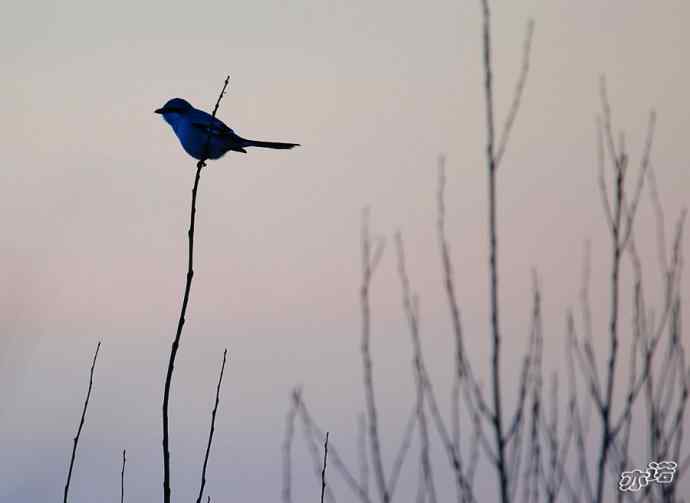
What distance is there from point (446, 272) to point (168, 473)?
1139 mm

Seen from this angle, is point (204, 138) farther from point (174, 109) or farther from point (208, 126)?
point (174, 109)

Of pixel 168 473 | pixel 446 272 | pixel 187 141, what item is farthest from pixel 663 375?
pixel 187 141

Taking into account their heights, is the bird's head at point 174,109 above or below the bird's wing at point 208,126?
above

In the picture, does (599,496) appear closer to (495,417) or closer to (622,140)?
(495,417)

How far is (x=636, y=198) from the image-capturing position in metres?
3.03

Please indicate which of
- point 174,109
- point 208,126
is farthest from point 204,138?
point 174,109

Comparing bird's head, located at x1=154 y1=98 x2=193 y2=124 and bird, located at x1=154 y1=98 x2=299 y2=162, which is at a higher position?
bird's head, located at x1=154 y1=98 x2=193 y2=124

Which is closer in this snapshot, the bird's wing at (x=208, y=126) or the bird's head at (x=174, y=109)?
the bird's wing at (x=208, y=126)

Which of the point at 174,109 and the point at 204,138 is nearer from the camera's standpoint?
the point at 204,138

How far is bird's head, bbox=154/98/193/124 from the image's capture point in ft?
30.0

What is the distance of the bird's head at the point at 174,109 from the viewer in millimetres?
9133

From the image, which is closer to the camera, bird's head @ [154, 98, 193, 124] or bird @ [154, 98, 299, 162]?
bird @ [154, 98, 299, 162]

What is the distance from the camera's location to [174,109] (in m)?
9.23

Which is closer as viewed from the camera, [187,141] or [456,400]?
[456,400]
